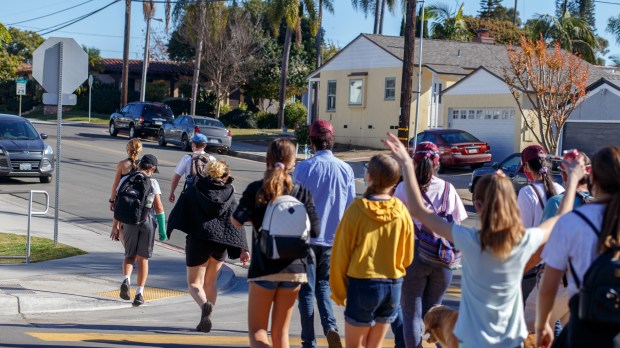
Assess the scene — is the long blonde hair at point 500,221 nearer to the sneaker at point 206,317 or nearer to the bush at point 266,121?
the sneaker at point 206,317

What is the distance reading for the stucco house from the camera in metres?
32.2

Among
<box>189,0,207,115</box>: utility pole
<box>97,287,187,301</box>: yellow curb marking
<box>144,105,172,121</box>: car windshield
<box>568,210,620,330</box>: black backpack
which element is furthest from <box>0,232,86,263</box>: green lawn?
<box>189,0,207,115</box>: utility pole

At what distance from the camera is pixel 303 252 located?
19.2 ft

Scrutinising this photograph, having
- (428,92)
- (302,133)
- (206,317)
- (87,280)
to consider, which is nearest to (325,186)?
(206,317)

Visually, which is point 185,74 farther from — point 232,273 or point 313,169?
point 313,169

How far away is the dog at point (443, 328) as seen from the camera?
17.3ft

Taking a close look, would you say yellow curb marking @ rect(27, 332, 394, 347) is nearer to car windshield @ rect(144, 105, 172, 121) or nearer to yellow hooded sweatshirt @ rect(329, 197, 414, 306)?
yellow hooded sweatshirt @ rect(329, 197, 414, 306)

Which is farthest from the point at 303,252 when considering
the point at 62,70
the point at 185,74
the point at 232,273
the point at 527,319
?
the point at 185,74

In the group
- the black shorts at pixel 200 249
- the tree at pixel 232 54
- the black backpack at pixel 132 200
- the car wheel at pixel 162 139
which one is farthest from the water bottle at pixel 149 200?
the tree at pixel 232 54

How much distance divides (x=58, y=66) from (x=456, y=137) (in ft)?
64.4

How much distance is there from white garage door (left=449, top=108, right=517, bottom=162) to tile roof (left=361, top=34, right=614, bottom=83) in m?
3.14

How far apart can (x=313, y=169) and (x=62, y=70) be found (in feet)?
21.8

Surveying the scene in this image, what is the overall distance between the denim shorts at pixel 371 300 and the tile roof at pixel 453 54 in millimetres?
30970

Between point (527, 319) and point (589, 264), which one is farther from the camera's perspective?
point (527, 319)
